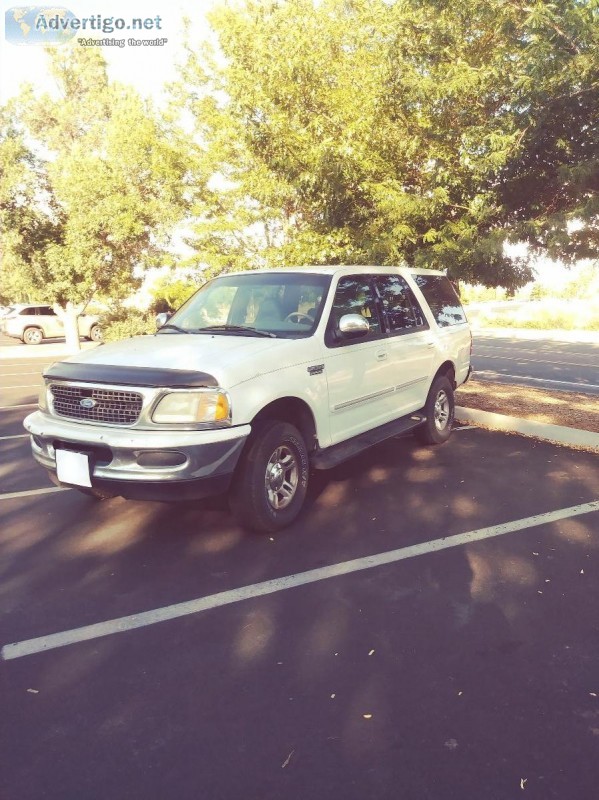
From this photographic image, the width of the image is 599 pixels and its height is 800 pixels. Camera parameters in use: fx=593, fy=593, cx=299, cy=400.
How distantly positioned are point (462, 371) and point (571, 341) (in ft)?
58.6

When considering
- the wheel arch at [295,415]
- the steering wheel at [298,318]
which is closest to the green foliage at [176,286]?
the steering wheel at [298,318]

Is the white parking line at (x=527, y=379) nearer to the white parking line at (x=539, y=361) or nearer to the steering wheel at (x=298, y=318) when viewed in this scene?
the white parking line at (x=539, y=361)

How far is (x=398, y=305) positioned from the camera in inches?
238

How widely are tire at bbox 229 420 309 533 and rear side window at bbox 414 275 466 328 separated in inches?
118

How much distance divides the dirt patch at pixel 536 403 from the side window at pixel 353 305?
325cm

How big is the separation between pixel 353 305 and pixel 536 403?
4.88 meters

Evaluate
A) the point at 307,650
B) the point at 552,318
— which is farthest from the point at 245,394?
the point at 552,318

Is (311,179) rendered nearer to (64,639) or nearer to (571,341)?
(64,639)

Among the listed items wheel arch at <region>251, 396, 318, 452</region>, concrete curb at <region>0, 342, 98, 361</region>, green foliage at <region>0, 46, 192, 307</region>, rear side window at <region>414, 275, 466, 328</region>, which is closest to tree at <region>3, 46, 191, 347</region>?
green foliage at <region>0, 46, 192, 307</region>

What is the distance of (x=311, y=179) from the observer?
26.8ft

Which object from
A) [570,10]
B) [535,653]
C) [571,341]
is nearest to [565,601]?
[535,653]

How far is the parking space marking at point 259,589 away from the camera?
9.85ft

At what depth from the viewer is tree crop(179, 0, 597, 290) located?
648 cm

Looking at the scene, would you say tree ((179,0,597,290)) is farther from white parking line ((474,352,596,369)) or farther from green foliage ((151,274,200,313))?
white parking line ((474,352,596,369))
